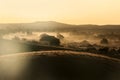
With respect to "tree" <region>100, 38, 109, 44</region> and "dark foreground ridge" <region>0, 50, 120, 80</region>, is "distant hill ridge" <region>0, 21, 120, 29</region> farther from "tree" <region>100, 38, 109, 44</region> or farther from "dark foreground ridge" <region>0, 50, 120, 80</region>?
"dark foreground ridge" <region>0, 50, 120, 80</region>

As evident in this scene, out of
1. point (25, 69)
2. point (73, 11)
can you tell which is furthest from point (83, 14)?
point (25, 69)

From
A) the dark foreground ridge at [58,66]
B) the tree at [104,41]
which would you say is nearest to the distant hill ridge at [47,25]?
the tree at [104,41]

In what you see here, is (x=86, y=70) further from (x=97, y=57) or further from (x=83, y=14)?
(x=83, y=14)

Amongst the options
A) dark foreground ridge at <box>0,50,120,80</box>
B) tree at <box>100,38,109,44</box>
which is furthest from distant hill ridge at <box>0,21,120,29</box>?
dark foreground ridge at <box>0,50,120,80</box>

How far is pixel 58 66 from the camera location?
228 cm

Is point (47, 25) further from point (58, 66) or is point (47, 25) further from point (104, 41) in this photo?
point (104, 41)

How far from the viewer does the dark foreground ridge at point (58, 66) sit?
7.34ft

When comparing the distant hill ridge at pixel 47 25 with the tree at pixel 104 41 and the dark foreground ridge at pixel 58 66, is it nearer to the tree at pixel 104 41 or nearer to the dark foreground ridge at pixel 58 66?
the tree at pixel 104 41

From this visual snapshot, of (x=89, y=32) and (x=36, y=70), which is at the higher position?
(x=89, y=32)

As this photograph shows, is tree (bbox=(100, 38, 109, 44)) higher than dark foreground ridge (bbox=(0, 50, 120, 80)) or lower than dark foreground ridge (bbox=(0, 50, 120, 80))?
higher

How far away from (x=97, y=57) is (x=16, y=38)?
26.0 inches

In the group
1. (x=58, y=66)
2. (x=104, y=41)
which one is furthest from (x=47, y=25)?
(x=104, y=41)

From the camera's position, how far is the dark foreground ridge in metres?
2.24

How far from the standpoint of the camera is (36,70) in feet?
7.38
